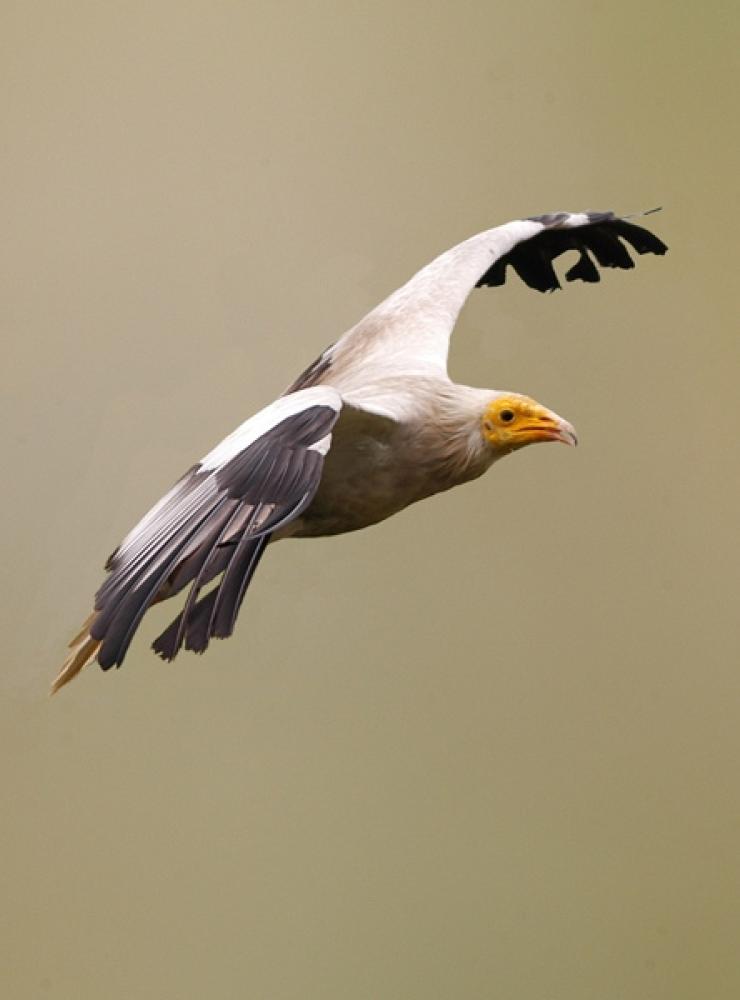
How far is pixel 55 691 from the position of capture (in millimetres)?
2586

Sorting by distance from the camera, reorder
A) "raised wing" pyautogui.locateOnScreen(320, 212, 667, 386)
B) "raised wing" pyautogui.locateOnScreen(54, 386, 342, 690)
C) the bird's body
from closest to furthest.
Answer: "raised wing" pyautogui.locateOnScreen(54, 386, 342, 690) → the bird's body → "raised wing" pyautogui.locateOnScreen(320, 212, 667, 386)

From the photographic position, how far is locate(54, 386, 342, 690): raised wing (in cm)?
194

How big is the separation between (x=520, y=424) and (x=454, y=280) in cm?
44

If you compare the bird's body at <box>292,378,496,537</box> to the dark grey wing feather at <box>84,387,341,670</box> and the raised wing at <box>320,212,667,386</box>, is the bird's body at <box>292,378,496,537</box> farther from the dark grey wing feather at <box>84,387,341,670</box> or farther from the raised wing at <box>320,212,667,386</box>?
the dark grey wing feather at <box>84,387,341,670</box>

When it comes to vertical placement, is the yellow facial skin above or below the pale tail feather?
above

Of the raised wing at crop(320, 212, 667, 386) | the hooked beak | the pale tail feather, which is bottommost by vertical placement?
the pale tail feather

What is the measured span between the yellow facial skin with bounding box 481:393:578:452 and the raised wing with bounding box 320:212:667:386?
0.13 meters

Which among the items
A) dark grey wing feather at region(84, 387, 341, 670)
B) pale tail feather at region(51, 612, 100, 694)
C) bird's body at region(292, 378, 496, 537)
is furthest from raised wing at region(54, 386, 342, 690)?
pale tail feather at region(51, 612, 100, 694)

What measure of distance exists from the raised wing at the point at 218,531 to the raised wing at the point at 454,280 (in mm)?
359

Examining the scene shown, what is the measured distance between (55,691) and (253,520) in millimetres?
783

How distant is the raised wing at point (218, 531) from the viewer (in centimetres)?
194

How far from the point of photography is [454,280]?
2824mm

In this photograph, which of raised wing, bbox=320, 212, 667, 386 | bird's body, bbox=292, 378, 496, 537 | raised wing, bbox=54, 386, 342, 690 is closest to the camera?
raised wing, bbox=54, 386, 342, 690

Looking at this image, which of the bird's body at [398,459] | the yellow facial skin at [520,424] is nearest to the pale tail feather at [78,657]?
the bird's body at [398,459]
